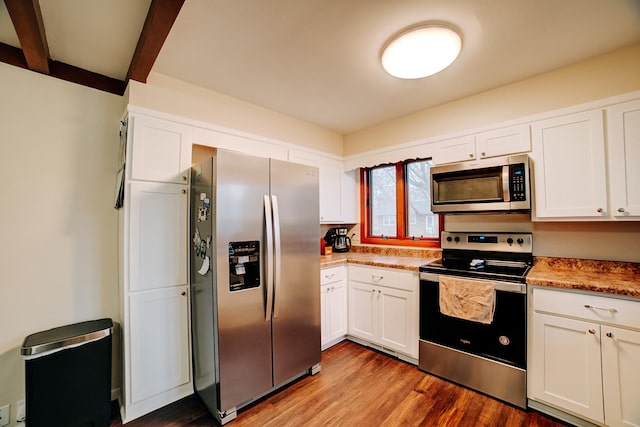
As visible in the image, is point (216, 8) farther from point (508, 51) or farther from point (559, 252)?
point (559, 252)

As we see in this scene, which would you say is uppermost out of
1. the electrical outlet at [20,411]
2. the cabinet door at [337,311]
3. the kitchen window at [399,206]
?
the kitchen window at [399,206]

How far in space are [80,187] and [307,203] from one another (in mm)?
1625

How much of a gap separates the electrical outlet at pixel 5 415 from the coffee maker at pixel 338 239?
2.89m

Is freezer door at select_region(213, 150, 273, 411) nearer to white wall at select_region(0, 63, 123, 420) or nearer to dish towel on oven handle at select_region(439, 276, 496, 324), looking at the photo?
white wall at select_region(0, 63, 123, 420)

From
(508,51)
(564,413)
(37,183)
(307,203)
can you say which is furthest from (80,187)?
(564,413)

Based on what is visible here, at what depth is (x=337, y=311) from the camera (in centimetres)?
275

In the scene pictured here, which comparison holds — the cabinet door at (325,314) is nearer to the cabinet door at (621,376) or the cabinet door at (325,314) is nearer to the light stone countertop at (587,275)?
the light stone countertop at (587,275)

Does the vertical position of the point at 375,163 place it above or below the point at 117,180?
above

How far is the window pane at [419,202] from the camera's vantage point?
2934 mm

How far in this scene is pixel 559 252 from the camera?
6.98ft

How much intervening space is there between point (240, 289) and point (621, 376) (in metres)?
2.29

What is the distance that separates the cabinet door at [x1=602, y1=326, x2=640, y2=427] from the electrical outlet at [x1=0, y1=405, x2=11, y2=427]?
3.53 m

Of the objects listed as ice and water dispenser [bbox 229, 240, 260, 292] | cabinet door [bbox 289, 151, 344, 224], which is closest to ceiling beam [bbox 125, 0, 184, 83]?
ice and water dispenser [bbox 229, 240, 260, 292]

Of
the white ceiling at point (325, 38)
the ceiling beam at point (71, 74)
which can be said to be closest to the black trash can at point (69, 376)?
the ceiling beam at point (71, 74)
